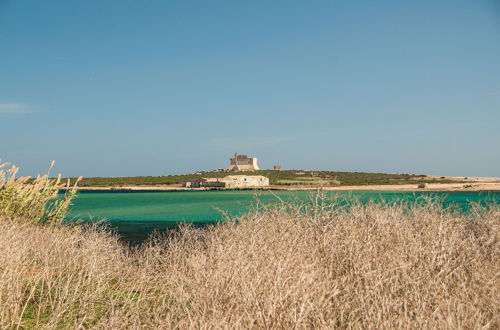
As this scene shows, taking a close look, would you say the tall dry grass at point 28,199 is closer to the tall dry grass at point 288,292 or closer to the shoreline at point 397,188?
the tall dry grass at point 288,292

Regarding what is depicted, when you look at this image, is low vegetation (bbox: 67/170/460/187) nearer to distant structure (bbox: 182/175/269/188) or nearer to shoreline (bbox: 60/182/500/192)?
distant structure (bbox: 182/175/269/188)

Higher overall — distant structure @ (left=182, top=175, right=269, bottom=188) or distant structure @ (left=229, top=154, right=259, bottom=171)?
distant structure @ (left=229, top=154, right=259, bottom=171)

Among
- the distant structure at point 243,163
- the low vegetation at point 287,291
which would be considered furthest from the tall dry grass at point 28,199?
the distant structure at point 243,163

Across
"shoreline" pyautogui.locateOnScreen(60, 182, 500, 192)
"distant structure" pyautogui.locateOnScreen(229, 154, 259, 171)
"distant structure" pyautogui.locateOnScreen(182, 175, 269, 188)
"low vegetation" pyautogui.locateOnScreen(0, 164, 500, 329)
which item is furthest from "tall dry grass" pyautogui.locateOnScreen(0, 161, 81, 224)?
"distant structure" pyautogui.locateOnScreen(229, 154, 259, 171)

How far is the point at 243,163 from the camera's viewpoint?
12638 centimetres

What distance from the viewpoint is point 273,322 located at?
4.89 m

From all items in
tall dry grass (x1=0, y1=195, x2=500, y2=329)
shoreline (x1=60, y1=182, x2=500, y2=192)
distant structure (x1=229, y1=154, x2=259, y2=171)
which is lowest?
shoreline (x1=60, y1=182, x2=500, y2=192)

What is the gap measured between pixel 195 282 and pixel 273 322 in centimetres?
253

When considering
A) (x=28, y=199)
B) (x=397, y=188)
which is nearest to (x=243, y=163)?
(x=397, y=188)

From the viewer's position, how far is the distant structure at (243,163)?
124000mm

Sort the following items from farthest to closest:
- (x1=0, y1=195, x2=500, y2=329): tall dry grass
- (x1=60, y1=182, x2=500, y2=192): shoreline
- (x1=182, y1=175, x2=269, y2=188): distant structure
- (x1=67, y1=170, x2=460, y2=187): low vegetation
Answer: (x1=67, y1=170, x2=460, y2=187): low vegetation → (x1=182, y1=175, x2=269, y2=188): distant structure → (x1=60, y1=182, x2=500, y2=192): shoreline → (x1=0, y1=195, x2=500, y2=329): tall dry grass

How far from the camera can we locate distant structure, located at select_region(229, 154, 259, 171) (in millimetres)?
124000

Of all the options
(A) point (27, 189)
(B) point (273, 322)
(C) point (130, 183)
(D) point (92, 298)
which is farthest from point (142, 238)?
(C) point (130, 183)

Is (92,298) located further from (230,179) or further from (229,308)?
(230,179)
